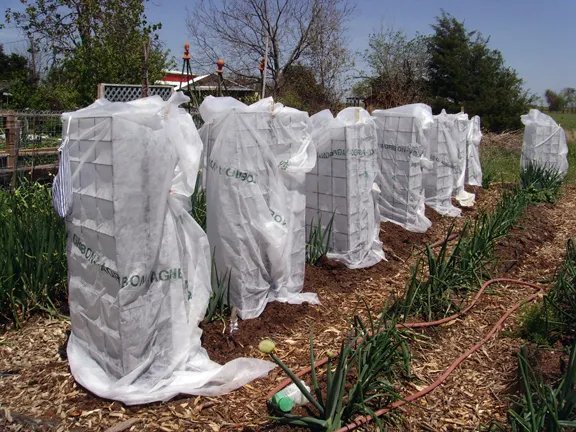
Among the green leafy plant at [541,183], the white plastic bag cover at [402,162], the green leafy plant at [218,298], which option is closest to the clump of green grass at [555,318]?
the green leafy plant at [218,298]

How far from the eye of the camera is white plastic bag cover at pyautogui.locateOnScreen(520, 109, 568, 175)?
9445mm

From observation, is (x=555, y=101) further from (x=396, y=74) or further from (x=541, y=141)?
(x=541, y=141)

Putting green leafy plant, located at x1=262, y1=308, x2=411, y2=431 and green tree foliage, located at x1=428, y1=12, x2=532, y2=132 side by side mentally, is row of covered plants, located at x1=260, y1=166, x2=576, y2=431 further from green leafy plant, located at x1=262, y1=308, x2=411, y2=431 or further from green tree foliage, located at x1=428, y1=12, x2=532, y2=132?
green tree foliage, located at x1=428, y1=12, x2=532, y2=132

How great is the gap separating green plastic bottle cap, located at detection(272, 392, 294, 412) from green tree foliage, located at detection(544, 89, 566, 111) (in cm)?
5739

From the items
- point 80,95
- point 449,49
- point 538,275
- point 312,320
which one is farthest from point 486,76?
point 312,320

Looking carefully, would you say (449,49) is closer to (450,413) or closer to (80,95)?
(80,95)

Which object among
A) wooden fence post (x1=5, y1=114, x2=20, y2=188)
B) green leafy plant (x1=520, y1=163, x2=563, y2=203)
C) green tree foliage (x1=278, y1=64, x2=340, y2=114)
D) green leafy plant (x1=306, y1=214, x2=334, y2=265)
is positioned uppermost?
green tree foliage (x1=278, y1=64, x2=340, y2=114)

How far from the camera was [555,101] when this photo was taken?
5350 cm

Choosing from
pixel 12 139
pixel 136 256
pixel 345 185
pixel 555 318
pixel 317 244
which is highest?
pixel 12 139

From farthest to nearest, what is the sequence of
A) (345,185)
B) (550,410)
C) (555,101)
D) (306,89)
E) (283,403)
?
(555,101)
(306,89)
(345,185)
(283,403)
(550,410)

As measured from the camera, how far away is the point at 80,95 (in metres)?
12.1

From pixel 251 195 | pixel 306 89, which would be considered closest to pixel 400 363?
pixel 251 195

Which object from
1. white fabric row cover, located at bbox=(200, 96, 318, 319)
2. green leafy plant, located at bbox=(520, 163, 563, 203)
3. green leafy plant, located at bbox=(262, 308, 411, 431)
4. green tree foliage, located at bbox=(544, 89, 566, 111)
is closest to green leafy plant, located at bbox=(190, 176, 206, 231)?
white fabric row cover, located at bbox=(200, 96, 318, 319)

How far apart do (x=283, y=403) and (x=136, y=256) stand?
925mm
